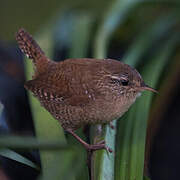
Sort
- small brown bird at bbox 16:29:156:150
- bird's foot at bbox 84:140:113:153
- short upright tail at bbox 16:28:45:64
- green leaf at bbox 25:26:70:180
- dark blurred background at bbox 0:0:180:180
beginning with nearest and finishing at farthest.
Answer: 1. green leaf at bbox 25:26:70:180
2. bird's foot at bbox 84:140:113:153
3. small brown bird at bbox 16:29:156:150
4. short upright tail at bbox 16:28:45:64
5. dark blurred background at bbox 0:0:180:180

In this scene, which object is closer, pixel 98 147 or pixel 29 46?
pixel 98 147

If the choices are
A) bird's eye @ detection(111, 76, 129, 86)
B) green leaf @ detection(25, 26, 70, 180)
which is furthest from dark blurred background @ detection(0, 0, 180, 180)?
bird's eye @ detection(111, 76, 129, 86)

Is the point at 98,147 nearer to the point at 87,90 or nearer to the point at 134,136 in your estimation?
the point at 134,136

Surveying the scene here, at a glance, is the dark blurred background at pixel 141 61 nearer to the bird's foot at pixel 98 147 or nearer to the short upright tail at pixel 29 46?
the short upright tail at pixel 29 46

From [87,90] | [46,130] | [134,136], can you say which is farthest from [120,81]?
[46,130]

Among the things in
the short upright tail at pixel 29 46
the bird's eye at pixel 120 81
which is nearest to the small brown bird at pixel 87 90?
the bird's eye at pixel 120 81

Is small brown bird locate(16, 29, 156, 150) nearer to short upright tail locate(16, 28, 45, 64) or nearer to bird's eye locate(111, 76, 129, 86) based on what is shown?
bird's eye locate(111, 76, 129, 86)
